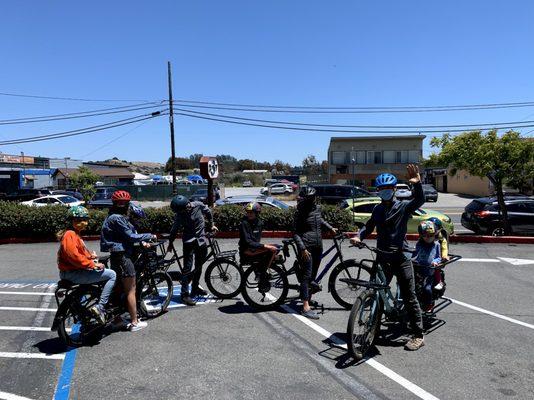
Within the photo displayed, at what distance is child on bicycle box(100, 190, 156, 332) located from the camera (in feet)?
18.4

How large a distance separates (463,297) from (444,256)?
2.06m

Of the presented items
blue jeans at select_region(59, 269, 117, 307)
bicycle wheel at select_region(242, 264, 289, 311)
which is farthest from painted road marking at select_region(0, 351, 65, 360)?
bicycle wheel at select_region(242, 264, 289, 311)

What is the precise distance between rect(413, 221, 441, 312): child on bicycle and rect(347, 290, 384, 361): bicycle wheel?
0.97m

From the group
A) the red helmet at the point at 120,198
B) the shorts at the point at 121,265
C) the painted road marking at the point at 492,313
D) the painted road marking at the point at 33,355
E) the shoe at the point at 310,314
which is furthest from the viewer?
the shoe at the point at 310,314

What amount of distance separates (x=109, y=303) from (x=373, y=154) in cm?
5334

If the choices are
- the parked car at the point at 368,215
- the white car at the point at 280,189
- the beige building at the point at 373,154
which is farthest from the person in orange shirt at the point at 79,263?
the beige building at the point at 373,154

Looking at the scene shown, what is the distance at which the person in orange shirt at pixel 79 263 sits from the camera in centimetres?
498

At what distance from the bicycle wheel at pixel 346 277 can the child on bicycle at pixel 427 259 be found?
0.74 meters

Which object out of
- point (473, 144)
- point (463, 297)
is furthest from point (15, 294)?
point (473, 144)

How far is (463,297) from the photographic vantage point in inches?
296

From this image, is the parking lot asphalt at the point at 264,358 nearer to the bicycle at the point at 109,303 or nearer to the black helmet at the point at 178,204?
the bicycle at the point at 109,303

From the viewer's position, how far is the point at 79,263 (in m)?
4.98

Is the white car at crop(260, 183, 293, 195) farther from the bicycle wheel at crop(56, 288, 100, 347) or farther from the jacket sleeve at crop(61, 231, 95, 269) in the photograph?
the jacket sleeve at crop(61, 231, 95, 269)

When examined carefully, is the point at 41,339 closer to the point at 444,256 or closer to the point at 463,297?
the point at 444,256
